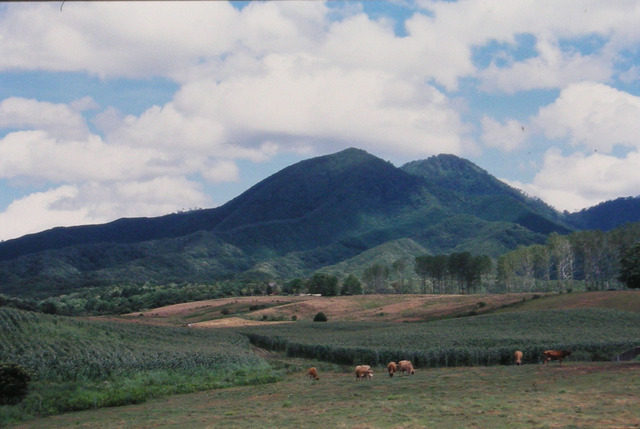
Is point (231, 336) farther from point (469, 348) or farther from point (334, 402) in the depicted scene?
point (334, 402)

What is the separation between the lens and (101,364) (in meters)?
44.9

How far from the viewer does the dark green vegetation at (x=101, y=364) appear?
37.7 m

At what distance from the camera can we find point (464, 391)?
3394 centimetres

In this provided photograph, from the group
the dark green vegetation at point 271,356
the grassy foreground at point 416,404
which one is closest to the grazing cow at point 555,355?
the dark green vegetation at point 271,356

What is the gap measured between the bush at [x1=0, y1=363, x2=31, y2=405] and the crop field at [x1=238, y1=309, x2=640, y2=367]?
30652 millimetres

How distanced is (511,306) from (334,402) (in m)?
74.8

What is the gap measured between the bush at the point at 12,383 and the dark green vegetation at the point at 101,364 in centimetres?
57

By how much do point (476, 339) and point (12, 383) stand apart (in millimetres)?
43863

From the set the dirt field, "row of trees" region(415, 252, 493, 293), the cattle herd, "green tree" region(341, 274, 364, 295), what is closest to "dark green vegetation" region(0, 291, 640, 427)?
the cattle herd

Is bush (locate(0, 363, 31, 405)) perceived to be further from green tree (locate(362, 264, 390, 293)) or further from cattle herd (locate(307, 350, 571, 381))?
green tree (locate(362, 264, 390, 293))

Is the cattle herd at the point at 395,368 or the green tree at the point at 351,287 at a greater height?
the green tree at the point at 351,287

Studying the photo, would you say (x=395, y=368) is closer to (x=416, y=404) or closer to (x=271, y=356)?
(x=416, y=404)

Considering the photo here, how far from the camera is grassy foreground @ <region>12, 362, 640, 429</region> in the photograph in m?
25.0

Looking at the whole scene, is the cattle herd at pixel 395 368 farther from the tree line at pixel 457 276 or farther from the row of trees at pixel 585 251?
the row of trees at pixel 585 251
